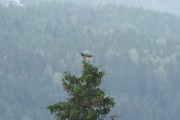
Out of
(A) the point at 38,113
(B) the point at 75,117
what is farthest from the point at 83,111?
(A) the point at 38,113

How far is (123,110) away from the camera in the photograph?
190 metres

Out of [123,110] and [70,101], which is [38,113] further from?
[70,101]

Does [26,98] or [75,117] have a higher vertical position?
[26,98]

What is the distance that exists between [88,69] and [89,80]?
0.42m

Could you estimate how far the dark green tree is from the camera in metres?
17.5

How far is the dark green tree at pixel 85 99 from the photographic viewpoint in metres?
17.5

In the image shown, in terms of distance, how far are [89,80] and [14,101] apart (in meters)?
179

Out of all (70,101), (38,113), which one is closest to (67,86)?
(70,101)

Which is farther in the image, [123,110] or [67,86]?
[123,110]

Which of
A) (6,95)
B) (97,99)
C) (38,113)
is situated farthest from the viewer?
(6,95)

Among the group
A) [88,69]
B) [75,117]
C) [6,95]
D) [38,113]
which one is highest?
[6,95]

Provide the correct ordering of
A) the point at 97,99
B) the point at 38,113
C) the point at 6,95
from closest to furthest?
the point at 97,99 < the point at 38,113 < the point at 6,95

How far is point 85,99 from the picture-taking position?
698 inches

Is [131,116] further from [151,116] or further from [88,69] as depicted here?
[88,69]
